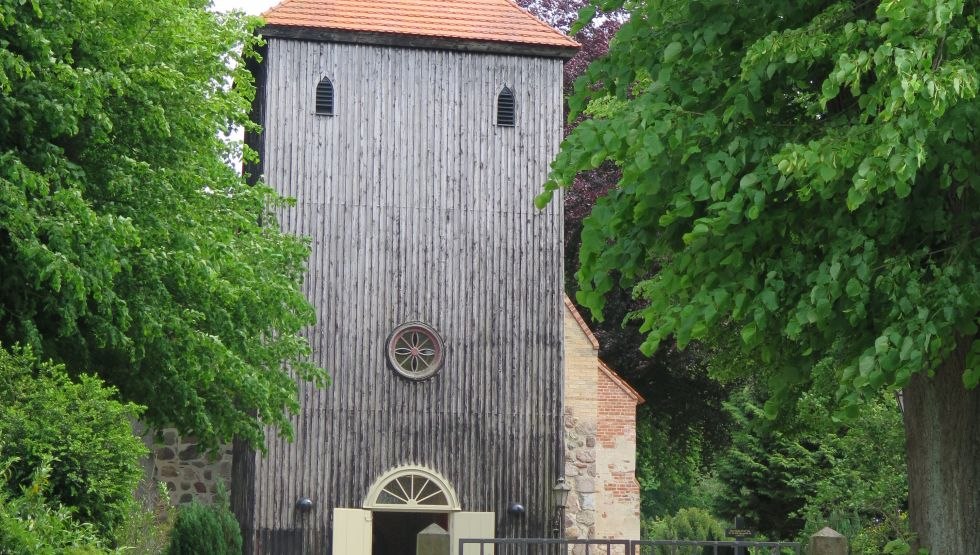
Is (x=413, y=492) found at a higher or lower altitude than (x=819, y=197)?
lower

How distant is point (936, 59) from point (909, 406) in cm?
260

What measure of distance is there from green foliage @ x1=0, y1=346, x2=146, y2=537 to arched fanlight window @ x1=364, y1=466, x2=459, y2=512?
9579 mm

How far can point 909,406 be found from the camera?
9984 mm

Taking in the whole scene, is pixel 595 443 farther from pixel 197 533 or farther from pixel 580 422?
pixel 197 533

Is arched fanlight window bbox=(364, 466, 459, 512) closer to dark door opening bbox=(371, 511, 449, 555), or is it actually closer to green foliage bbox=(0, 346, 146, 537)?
dark door opening bbox=(371, 511, 449, 555)

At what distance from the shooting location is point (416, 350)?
71.2 feet

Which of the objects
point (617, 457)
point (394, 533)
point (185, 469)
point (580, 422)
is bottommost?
point (394, 533)

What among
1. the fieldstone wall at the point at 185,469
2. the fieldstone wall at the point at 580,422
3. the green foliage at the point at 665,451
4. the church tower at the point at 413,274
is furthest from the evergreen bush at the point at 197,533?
the green foliage at the point at 665,451

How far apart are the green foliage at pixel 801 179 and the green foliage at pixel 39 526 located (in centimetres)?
393

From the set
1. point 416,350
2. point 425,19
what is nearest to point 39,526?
point 416,350

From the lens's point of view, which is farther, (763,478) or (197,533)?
(763,478)

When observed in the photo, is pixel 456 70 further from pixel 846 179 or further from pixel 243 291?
pixel 846 179

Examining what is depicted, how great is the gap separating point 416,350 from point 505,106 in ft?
13.6

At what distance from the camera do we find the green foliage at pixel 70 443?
10.8m
